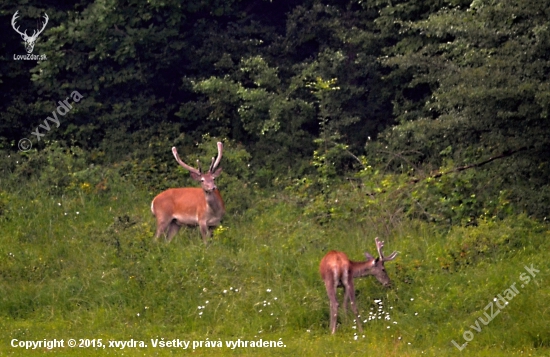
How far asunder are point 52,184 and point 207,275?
5.33 m

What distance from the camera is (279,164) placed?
18.6 meters

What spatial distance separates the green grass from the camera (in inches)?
437

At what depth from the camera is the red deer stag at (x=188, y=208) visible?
14805 millimetres

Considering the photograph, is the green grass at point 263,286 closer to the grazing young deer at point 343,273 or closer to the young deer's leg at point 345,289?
the young deer's leg at point 345,289

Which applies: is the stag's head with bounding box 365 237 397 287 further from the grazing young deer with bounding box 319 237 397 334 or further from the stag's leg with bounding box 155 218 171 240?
the stag's leg with bounding box 155 218 171 240

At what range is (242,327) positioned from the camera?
39.2ft

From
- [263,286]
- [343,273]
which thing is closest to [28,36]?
[263,286]

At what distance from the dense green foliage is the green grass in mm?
33

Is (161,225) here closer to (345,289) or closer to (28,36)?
(345,289)

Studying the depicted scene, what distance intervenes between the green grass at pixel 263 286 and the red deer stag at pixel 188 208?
31 centimetres

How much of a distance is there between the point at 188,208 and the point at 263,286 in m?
2.73

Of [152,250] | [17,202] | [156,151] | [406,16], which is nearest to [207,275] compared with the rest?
[152,250]

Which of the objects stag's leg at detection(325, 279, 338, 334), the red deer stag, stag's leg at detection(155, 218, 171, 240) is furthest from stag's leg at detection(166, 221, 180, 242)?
stag's leg at detection(325, 279, 338, 334)

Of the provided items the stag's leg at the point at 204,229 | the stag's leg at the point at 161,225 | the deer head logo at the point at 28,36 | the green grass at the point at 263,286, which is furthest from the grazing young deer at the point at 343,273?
the deer head logo at the point at 28,36
